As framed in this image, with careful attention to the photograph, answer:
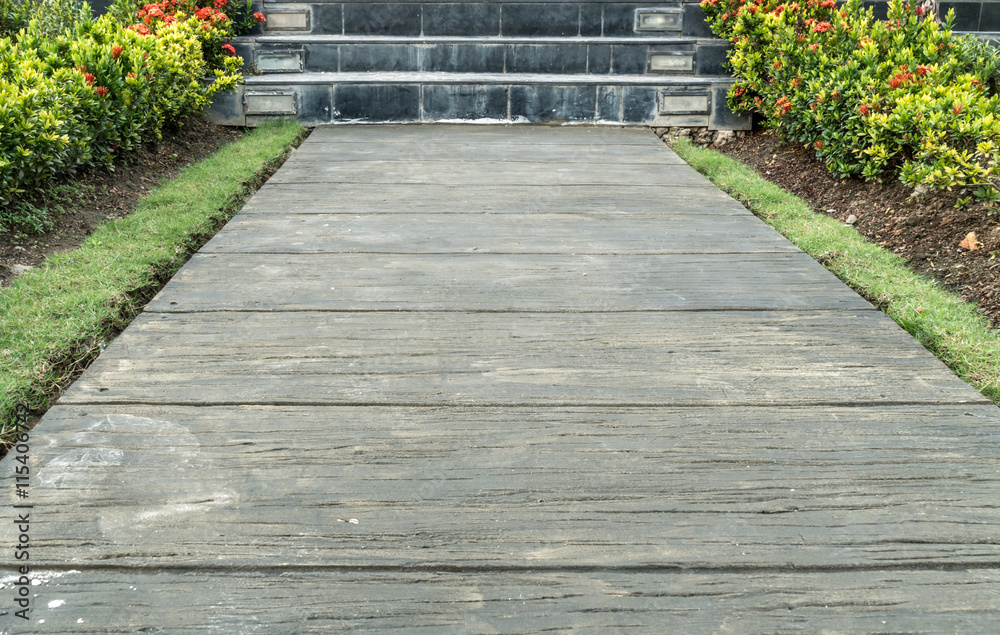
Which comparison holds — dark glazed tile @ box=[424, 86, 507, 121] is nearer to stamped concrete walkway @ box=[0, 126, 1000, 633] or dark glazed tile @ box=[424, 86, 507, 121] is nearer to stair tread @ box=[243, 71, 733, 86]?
stair tread @ box=[243, 71, 733, 86]

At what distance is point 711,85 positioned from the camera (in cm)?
702

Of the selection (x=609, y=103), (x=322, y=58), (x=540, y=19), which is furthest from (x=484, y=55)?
(x=322, y=58)

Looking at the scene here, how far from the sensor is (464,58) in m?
7.24

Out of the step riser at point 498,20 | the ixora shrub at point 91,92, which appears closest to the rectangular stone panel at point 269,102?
the ixora shrub at point 91,92

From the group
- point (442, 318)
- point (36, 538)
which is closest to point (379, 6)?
point (442, 318)

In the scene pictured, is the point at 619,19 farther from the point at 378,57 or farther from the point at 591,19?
the point at 378,57

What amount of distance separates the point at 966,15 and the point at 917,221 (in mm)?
5103

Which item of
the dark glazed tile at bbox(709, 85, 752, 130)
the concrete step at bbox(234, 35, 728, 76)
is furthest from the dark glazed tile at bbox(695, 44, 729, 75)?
the dark glazed tile at bbox(709, 85, 752, 130)

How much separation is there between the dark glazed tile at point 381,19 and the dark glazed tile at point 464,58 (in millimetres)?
336

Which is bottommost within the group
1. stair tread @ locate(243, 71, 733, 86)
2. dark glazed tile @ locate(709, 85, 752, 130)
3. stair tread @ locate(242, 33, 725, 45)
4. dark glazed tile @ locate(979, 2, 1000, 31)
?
dark glazed tile @ locate(709, 85, 752, 130)

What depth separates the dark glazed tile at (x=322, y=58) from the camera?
7105mm

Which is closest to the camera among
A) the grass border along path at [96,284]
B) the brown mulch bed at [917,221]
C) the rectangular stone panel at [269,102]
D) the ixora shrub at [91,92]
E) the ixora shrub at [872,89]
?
the grass border along path at [96,284]

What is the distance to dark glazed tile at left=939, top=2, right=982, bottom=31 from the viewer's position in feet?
25.6

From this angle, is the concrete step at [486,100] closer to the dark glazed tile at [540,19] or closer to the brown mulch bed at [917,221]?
the dark glazed tile at [540,19]
